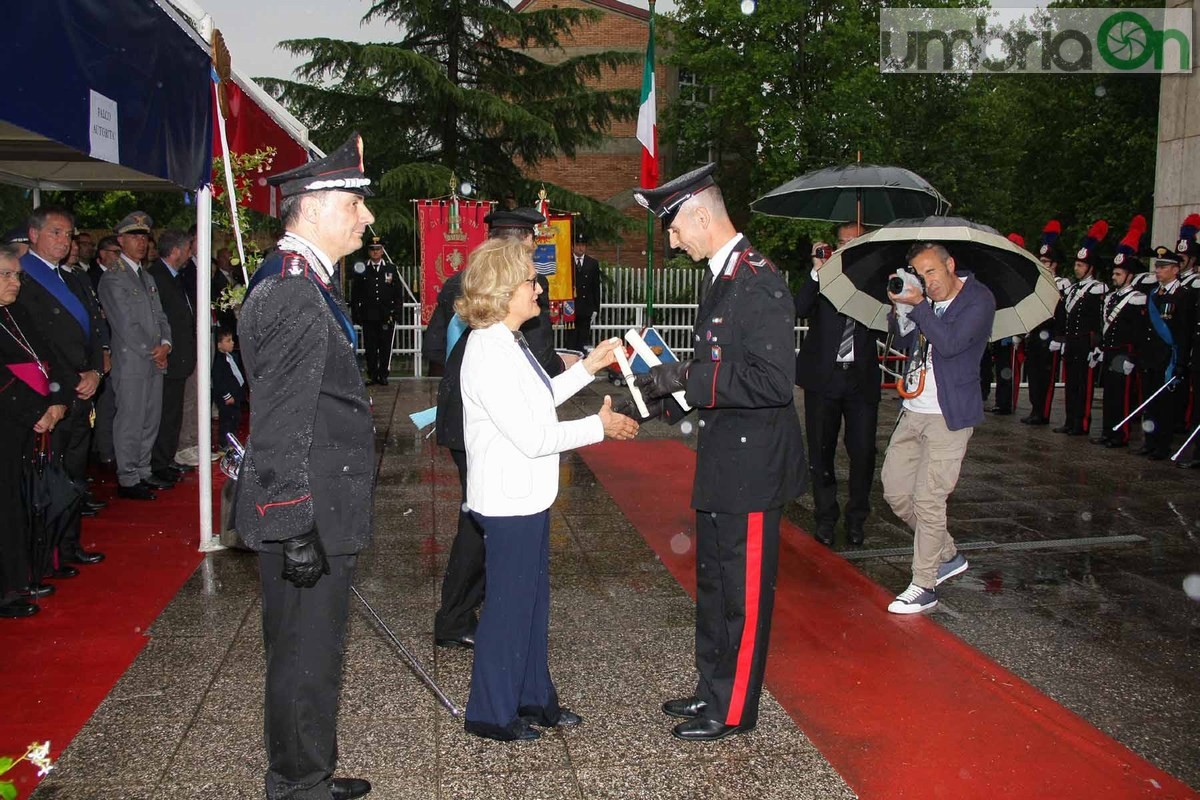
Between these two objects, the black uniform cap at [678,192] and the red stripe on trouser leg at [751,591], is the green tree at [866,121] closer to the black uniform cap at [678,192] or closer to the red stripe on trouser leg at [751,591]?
the black uniform cap at [678,192]

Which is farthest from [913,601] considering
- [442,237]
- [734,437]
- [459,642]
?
[442,237]

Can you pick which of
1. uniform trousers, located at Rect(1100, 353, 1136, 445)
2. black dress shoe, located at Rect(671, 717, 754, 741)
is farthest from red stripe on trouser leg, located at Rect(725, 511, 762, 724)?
uniform trousers, located at Rect(1100, 353, 1136, 445)

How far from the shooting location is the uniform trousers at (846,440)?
669 centimetres

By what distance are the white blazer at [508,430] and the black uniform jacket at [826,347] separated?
3389 mm

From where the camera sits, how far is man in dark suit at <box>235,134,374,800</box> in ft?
9.70

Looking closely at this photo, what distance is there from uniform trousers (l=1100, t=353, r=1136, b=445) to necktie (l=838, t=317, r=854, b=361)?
5.43 m

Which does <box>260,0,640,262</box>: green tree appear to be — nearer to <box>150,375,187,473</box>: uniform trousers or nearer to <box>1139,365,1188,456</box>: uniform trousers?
<box>150,375,187,473</box>: uniform trousers

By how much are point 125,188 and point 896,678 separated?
781 cm

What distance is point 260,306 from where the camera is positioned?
3012 millimetres

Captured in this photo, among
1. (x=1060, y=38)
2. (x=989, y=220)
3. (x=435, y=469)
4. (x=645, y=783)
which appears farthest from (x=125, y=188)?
(x=989, y=220)

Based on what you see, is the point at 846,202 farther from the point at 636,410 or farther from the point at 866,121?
the point at 866,121

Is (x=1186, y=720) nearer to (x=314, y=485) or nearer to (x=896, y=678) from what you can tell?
(x=896, y=678)

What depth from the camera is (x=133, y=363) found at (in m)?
7.82

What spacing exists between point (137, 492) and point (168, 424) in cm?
83
